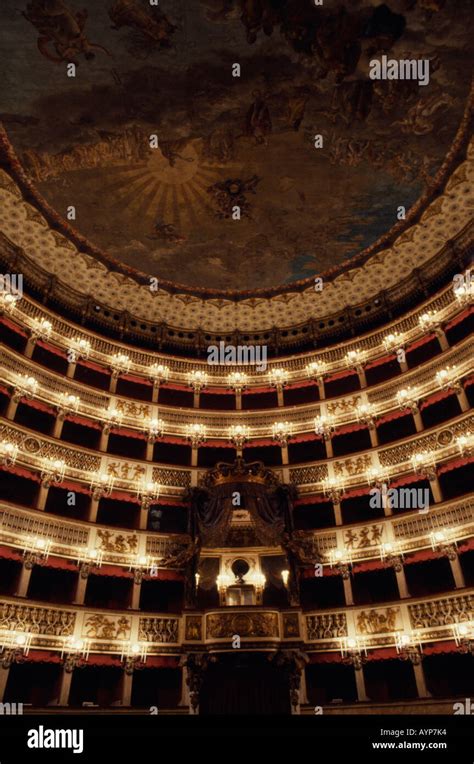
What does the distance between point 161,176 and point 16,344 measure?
32.6 ft

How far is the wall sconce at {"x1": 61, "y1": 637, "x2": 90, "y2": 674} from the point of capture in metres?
16.5

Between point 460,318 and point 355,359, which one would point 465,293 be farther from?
point 355,359

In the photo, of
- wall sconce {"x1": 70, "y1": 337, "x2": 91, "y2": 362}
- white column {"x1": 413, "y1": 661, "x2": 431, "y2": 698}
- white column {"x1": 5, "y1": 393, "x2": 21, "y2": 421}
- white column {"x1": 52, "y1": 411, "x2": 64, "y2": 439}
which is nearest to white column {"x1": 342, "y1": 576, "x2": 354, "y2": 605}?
white column {"x1": 413, "y1": 661, "x2": 431, "y2": 698}

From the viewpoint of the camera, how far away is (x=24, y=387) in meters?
20.8

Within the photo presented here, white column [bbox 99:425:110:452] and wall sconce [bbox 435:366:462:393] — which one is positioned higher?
wall sconce [bbox 435:366:462:393]

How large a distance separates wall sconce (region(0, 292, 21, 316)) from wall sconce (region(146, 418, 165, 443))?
7919 millimetres

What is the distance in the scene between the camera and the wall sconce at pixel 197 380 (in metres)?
26.0

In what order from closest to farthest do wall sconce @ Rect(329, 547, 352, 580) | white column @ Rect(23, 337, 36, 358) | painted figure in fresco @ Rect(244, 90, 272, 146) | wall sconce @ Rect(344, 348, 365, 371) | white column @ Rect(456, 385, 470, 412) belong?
wall sconce @ Rect(329, 547, 352, 580)
painted figure in fresco @ Rect(244, 90, 272, 146)
white column @ Rect(456, 385, 470, 412)
white column @ Rect(23, 337, 36, 358)
wall sconce @ Rect(344, 348, 365, 371)

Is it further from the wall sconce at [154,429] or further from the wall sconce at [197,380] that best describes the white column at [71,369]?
the wall sconce at [197,380]

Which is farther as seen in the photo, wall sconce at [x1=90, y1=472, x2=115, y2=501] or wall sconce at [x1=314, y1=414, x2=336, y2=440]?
wall sconce at [x1=314, y1=414, x2=336, y2=440]

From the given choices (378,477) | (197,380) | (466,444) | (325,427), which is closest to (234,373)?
(197,380)

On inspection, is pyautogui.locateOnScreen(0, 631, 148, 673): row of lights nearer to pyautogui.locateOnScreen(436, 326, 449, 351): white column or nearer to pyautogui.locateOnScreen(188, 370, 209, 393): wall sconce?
pyautogui.locateOnScreen(188, 370, 209, 393): wall sconce

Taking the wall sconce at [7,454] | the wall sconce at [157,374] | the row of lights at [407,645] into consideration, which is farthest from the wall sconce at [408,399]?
the wall sconce at [7,454]

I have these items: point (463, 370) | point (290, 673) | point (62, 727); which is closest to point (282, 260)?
point (463, 370)
